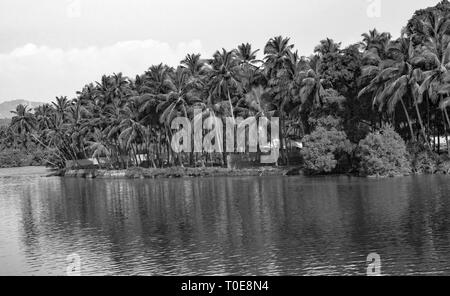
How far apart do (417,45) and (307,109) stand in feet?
55.0

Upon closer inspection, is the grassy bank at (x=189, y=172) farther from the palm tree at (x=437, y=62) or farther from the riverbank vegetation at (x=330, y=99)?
the palm tree at (x=437, y=62)

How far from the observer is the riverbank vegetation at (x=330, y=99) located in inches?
2507

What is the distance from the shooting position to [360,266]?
2614 centimetres

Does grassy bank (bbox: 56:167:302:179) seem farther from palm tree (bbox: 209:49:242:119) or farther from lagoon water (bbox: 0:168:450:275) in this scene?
lagoon water (bbox: 0:168:450:275)

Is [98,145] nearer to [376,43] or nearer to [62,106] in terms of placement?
[62,106]

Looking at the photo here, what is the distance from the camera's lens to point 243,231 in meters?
36.1

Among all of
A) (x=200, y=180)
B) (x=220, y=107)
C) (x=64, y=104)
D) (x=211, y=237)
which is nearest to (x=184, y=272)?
(x=211, y=237)

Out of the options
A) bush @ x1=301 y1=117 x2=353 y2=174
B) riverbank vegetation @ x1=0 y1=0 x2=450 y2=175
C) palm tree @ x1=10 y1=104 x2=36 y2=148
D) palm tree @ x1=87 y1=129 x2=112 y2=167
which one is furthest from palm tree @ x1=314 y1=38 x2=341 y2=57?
palm tree @ x1=10 y1=104 x2=36 y2=148

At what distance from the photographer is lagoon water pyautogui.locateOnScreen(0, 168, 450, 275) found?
1087 inches

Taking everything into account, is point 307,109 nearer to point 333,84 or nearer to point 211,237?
point 333,84

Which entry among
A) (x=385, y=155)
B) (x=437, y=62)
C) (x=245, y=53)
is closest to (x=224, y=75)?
(x=245, y=53)

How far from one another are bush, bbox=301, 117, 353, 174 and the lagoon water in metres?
8.41

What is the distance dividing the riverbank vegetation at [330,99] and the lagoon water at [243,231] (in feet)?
29.3

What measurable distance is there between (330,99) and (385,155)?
12268 millimetres
